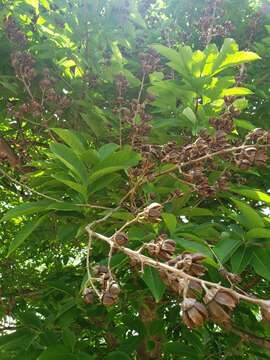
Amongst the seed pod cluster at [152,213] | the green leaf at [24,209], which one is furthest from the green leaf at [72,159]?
the seed pod cluster at [152,213]

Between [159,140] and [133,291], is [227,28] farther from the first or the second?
[133,291]

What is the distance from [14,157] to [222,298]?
1958 millimetres

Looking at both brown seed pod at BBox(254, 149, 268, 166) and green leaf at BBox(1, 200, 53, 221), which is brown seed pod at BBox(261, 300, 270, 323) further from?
green leaf at BBox(1, 200, 53, 221)

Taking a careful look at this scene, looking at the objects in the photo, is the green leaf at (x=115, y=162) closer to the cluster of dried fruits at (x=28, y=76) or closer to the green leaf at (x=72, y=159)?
the green leaf at (x=72, y=159)

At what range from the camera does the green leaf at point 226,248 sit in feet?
4.42

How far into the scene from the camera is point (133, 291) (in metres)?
2.09

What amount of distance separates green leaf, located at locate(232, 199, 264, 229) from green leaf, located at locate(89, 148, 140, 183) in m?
0.35

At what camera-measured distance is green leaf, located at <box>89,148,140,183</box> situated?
4.66 ft

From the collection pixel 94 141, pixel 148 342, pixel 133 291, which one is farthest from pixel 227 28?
pixel 148 342

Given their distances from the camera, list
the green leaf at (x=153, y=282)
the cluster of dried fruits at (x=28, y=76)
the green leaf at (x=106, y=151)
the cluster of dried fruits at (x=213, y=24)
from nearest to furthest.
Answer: the green leaf at (x=153, y=282) → the green leaf at (x=106, y=151) → the cluster of dried fruits at (x=28, y=76) → the cluster of dried fruits at (x=213, y=24)

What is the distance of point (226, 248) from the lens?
4.55 ft

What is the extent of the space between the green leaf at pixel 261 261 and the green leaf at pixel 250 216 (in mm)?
82

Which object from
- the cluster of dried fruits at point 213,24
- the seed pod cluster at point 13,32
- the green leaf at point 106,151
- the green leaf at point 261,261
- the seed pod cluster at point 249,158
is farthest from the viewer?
the cluster of dried fruits at point 213,24

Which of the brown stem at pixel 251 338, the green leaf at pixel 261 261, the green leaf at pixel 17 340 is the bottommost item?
the green leaf at pixel 17 340
